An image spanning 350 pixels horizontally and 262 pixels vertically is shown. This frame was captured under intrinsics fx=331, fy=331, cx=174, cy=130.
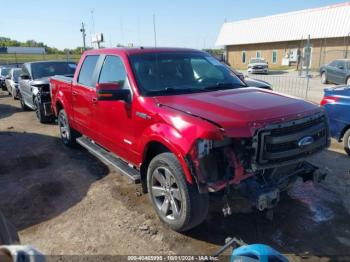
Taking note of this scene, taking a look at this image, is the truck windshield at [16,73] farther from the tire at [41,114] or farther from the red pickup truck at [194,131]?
the red pickup truck at [194,131]

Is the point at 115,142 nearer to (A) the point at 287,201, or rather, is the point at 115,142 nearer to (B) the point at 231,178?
(B) the point at 231,178

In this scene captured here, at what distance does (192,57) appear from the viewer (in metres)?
4.89

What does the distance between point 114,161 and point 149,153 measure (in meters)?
0.87

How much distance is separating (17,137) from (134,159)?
5.26 m

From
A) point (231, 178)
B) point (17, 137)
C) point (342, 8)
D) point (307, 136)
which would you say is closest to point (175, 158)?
point (231, 178)

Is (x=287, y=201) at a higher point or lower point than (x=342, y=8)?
lower

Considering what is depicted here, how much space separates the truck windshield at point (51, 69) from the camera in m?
10.4

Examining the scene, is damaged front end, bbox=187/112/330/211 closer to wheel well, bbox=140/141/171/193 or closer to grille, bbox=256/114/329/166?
grille, bbox=256/114/329/166

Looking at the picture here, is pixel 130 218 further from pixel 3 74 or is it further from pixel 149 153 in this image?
pixel 3 74

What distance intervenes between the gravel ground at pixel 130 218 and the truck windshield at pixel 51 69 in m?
5.22

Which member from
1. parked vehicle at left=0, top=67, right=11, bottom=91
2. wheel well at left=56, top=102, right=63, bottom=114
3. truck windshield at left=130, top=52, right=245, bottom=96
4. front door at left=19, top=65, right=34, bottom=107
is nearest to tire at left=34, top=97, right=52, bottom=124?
front door at left=19, top=65, right=34, bottom=107

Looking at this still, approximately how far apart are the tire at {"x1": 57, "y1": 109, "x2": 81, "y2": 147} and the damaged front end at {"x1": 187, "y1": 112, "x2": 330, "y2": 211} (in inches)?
168

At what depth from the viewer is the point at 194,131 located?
311 cm

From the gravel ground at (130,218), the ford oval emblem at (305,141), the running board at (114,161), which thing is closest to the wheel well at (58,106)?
the running board at (114,161)
